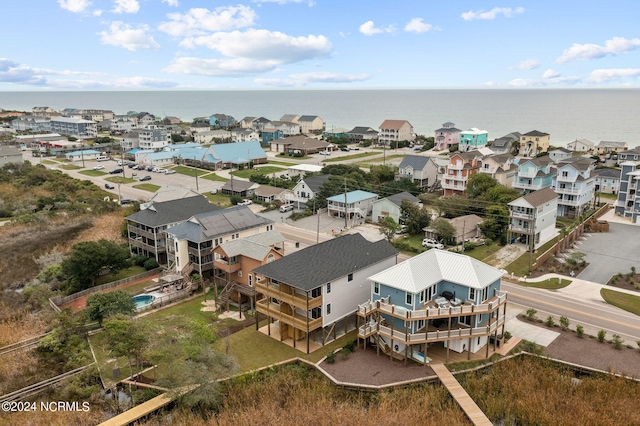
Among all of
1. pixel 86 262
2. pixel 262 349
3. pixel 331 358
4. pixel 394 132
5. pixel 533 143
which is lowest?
pixel 262 349

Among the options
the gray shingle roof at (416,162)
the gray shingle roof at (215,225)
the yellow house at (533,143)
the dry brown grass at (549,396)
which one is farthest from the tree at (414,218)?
the yellow house at (533,143)

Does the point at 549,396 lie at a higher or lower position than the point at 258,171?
lower

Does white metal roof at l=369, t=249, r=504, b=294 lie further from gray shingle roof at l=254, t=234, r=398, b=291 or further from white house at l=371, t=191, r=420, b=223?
white house at l=371, t=191, r=420, b=223

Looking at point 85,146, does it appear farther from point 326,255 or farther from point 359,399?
point 359,399

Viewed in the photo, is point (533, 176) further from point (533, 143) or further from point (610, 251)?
point (533, 143)

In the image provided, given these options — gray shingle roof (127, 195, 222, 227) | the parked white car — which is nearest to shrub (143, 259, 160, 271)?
gray shingle roof (127, 195, 222, 227)

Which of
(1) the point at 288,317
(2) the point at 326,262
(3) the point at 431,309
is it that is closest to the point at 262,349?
(1) the point at 288,317
